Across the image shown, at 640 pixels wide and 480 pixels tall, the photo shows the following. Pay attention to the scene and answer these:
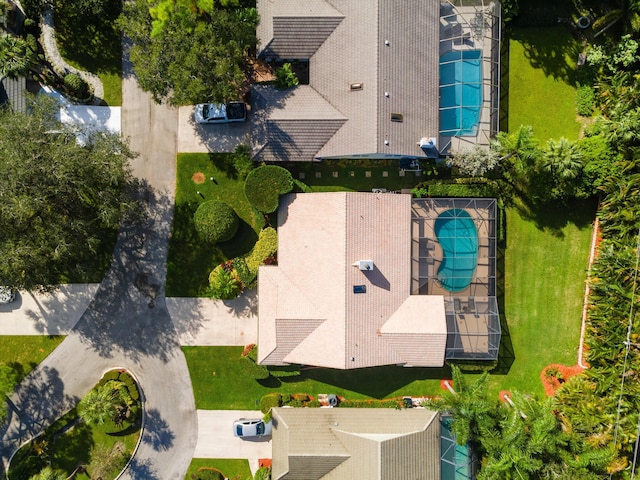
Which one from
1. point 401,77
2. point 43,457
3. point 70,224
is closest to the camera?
point 70,224

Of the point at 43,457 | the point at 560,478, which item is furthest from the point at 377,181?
the point at 43,457

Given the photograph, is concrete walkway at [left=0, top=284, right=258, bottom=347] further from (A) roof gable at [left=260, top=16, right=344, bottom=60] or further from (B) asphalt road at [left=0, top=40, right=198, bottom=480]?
(A) roof gable at [left=260, top=16, right=344, bottom=60]

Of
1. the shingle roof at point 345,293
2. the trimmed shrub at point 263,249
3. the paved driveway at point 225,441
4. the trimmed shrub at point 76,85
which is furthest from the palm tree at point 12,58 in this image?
the paved driveway at point 225,441

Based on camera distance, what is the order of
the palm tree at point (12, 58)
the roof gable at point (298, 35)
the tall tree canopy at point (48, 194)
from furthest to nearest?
the roof gable at point (298, 35), the palm tree at point (12, 58), the tall tree canopy at point (48, 194)

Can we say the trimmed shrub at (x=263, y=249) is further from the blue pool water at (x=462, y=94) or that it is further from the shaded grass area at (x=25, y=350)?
the shaded grass area at (x=25, y=350)

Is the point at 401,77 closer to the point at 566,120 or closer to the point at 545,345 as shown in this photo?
the point at 566,120

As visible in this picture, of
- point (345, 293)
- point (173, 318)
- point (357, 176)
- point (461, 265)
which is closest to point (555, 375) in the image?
point (461, 265)
